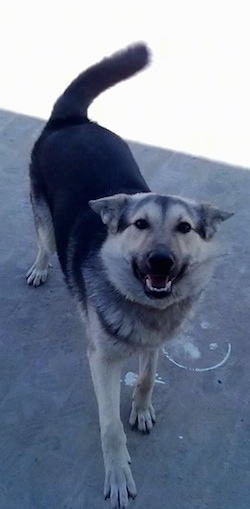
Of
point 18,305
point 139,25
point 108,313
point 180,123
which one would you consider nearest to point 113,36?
point 139,25

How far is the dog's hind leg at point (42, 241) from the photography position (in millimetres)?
3836

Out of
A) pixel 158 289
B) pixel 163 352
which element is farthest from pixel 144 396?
pixel 158 289

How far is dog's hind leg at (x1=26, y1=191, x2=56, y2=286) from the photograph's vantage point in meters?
3.84

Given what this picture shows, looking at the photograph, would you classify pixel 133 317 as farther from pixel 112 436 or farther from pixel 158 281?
pixel 112 436

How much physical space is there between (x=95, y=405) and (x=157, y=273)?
1.00m

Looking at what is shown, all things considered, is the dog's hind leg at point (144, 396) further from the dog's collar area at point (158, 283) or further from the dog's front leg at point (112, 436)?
the dog's collar area at point (158, 283)

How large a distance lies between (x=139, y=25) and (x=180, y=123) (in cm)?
187

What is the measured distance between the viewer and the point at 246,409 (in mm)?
3457

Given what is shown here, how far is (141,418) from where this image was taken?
130 inches

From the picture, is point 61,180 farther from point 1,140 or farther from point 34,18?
point 34,18

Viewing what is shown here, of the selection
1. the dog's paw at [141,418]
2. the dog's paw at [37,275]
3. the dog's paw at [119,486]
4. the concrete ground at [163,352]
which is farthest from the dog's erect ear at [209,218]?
the dog's paw at [37,275]

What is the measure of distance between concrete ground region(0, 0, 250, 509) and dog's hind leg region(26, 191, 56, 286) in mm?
71

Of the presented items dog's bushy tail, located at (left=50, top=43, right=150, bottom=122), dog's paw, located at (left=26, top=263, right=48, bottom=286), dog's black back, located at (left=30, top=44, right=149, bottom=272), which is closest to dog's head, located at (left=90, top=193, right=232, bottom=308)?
dog's black back, located at (left=30, top=44, right=149, bottom=272)

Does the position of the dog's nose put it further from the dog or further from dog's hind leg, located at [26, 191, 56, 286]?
dog's hind leg, located at [26, 191, 56, 286]
